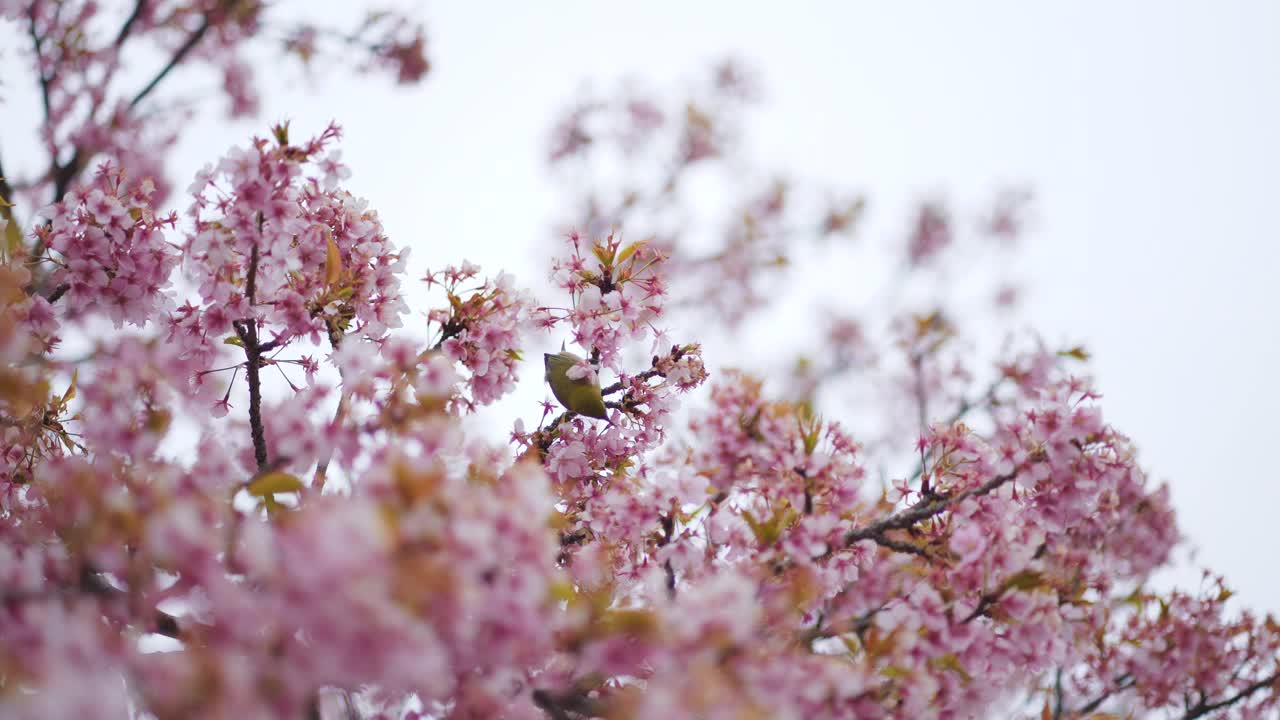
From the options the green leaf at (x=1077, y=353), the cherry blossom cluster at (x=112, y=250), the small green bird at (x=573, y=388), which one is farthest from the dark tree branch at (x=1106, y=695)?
the cherry blossom cluster at (x=112, y=250)

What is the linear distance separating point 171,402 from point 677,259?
8.37 m

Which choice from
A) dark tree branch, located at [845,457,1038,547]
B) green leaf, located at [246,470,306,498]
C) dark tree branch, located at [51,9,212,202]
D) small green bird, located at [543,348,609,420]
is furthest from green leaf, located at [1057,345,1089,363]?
dark tree branch, located at [51,9,212,202]

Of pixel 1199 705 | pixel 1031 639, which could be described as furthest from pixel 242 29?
pixel 1199 705

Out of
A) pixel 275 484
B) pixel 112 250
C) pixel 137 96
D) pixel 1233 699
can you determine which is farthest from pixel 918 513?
pixel 137 96

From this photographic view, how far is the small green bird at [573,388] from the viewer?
271cm

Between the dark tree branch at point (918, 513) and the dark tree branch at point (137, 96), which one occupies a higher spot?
the dark tree branch at point (137, 96)

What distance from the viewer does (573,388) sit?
8.95 ft

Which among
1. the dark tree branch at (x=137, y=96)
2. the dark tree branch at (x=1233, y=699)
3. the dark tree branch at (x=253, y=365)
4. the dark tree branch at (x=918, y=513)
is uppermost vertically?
the dark tree branch at (x=137, y=96)

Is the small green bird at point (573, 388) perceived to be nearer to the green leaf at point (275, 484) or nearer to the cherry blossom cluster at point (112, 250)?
the green leaf at point (275, 484)

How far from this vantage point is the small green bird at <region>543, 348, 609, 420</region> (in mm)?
2715

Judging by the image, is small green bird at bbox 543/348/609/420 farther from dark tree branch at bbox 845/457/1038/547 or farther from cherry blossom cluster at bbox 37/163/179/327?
cherry blossom cluster at bbox 37/163/179/327

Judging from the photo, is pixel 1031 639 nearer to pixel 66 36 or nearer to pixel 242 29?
pixel 242 29

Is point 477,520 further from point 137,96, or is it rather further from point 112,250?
point 137,96

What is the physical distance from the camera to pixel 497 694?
1534mm
